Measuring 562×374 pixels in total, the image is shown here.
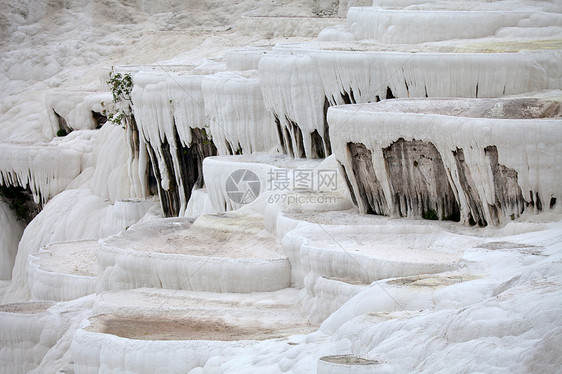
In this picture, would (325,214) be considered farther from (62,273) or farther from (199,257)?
(62,273)

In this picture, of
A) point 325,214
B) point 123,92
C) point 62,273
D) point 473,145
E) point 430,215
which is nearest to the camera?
point 473,145

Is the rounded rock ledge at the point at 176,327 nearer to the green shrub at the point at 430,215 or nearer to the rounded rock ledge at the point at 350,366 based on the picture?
the green shrub at the point at 430,215

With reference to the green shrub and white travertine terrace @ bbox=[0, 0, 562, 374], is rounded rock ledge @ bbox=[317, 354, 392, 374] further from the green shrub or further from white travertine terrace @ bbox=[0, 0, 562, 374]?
the green shrub

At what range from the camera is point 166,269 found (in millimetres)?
16469

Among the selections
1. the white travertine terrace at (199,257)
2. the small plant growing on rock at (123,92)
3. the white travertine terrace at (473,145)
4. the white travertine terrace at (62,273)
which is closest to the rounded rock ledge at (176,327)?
the white travertine terrace at (199,257)

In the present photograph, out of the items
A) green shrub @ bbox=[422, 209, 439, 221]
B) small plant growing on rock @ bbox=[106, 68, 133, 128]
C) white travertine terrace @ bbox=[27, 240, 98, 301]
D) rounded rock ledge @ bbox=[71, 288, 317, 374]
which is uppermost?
small plant growing on rock @ bbox=[106, 68, 133, 128]

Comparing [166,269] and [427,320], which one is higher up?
[427,320]

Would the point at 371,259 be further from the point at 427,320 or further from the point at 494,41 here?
the point at 494,41

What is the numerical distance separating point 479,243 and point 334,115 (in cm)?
399

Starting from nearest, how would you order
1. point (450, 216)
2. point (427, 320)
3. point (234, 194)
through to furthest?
point (427, 320) → point (450, 216) → point (234, 194)

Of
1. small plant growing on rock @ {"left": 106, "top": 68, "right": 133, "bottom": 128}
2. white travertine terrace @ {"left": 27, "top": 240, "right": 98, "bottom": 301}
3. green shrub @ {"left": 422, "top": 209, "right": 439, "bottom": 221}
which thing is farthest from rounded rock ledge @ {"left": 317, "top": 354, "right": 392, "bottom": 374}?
small plant growing on rock @ {"left": 106, "top": 68, "right": 133, "bottom": 128}

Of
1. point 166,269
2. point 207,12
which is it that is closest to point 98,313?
point 166,269

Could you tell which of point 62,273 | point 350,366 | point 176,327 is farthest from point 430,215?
point 62,273

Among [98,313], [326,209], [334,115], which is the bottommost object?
[98,313]
